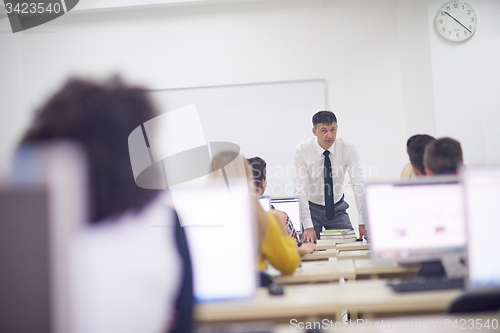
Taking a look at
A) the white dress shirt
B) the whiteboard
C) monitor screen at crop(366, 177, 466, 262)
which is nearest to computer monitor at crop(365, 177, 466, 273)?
monitor screen at crop(366, 177, 466, 262)

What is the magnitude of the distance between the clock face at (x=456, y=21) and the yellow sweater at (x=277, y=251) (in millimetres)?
3323

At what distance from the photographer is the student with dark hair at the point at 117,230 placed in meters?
0.59

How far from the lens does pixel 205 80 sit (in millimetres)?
4809

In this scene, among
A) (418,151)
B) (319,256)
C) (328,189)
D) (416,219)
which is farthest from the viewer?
(328,189)

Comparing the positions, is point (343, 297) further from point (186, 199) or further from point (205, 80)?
point (205, 80)

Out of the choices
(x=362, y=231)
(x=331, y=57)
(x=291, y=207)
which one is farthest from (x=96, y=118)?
(x=331, y=57)

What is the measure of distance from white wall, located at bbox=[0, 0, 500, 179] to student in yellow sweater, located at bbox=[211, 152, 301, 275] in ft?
9.75

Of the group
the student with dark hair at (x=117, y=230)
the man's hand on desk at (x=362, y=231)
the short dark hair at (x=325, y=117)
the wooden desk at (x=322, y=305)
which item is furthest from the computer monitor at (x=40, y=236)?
the short dark hair at (x=325, y=117)

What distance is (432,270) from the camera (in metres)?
1.66

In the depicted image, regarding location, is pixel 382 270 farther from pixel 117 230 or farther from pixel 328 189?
pixel 328 189

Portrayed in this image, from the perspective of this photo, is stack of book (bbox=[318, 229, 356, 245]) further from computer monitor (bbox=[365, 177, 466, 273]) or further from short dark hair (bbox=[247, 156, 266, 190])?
computer monitor (bbox=[365, 177, 466, 273])

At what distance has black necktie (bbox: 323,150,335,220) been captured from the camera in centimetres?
369

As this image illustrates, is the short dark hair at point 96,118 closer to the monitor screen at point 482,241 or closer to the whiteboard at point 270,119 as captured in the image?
the monitor screen at point 482,241

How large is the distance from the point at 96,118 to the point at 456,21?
175 inches
